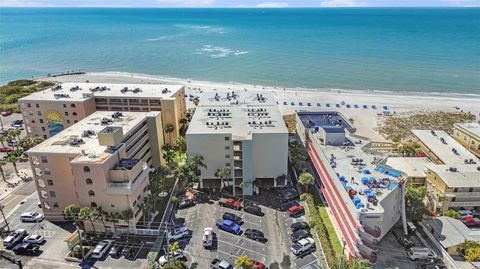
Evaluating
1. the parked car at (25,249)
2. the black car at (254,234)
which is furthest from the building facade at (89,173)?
the black car at (254,234)

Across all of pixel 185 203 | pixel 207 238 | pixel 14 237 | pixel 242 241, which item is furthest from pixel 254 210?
pixel 14 237

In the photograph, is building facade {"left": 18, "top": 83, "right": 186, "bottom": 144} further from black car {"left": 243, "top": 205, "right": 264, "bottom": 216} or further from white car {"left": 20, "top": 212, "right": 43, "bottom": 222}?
black car {"left": 243, "top": 205, "right": 264, "bottom": 216}

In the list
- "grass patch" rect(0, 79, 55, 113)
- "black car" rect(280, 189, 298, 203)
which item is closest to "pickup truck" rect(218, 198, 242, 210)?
"black car" rect(280, 189, 298, 203)

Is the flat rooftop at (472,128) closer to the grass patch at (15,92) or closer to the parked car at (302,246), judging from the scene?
the parked car at (302,246)

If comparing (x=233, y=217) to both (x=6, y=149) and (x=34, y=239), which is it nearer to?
(x=34, y=239)

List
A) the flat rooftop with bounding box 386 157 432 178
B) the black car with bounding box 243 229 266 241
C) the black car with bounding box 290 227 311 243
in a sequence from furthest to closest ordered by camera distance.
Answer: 1. the flat rooftop with bounding box 386 157 432 178
2. the black car with bounding box 243 229 266 241
3. the black car with bounding box 290 227 311 243

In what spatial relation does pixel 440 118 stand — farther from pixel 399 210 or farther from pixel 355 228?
pixel 355 228
